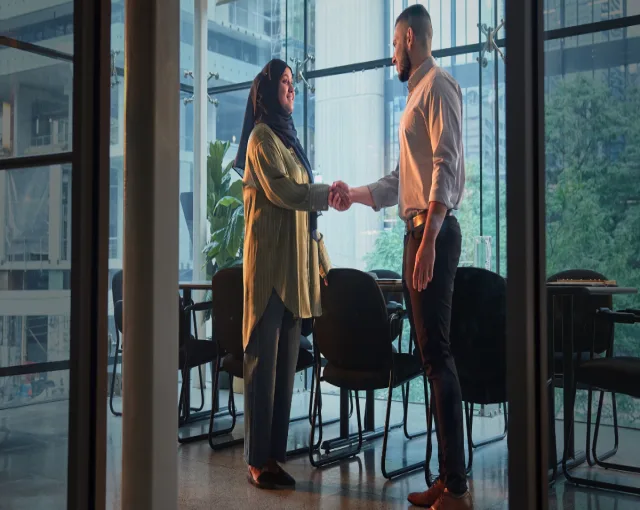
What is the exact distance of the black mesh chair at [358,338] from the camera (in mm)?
3057

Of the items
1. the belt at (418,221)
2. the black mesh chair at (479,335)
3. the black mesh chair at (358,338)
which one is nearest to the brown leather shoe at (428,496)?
the black mesh chair at (479,335)

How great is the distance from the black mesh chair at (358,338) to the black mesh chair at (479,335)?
27 cm

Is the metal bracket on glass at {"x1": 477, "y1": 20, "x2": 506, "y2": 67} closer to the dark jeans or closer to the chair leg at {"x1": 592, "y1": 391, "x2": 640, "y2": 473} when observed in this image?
the dark jeans

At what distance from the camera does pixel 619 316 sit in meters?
1.40

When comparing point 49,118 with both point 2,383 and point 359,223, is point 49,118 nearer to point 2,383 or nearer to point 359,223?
point 2,383

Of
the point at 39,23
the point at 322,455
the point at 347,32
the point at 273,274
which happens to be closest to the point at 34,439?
the point at 39,23

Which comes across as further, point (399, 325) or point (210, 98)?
point (210, 98)

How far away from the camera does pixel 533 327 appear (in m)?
1.45

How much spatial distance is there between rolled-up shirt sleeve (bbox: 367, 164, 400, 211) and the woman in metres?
0.22

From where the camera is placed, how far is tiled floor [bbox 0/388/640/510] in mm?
1968

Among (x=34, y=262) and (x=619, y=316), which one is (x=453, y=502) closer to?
(x=619, y=316)

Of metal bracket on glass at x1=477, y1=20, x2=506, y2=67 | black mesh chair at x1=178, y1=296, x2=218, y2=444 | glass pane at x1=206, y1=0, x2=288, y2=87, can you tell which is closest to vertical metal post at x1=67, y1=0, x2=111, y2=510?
black mesh chair at x1=178, y1=296, x2=218, y2=444

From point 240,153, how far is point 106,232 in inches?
52.8

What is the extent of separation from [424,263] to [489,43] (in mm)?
3012
